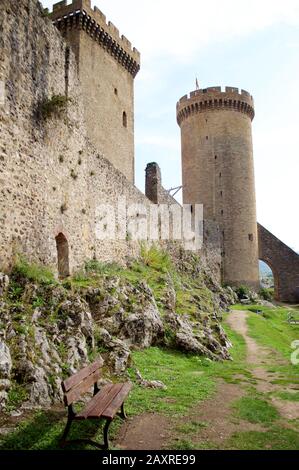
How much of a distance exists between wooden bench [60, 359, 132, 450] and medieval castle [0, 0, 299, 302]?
3468 mm

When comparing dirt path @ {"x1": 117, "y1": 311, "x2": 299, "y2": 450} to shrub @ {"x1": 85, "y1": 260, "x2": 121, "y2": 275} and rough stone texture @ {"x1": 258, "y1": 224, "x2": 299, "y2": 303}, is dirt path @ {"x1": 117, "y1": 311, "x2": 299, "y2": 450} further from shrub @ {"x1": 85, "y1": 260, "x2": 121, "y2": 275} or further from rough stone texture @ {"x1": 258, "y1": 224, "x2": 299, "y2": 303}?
rough stone texture @ {"x1": 258, "y1": 224, "x2": 299, "y2": 303}

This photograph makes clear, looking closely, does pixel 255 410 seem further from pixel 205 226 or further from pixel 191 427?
pixel 205 226

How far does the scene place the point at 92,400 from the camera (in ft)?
17.0

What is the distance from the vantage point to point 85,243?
1230 centimetres

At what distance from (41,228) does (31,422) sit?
17.0 ft

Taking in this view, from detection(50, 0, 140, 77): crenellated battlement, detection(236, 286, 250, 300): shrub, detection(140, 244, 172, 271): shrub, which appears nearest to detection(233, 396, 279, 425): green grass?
detection(140, 244, 172, 271): shrub

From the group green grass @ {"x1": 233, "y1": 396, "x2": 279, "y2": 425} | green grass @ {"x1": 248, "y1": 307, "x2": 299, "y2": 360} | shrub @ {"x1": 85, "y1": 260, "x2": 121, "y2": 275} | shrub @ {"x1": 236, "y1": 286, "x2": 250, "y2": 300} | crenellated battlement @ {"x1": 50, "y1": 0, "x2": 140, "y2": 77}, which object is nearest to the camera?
green grass @ {"x1": 233, "y1": 396, "x2": 279, "y2": 425}

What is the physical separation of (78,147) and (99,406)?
8750 millimetres

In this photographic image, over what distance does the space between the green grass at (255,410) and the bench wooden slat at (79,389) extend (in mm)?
2409

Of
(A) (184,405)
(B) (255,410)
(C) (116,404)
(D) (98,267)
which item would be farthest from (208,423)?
(D) (98,267)

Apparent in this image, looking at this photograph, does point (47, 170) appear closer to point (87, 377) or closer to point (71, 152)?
point (71, 152)

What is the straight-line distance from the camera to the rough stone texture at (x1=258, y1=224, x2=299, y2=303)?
37.2 metres

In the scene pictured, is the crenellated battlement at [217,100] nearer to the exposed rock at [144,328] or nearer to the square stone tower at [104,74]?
the square stone tower at [104,74]
